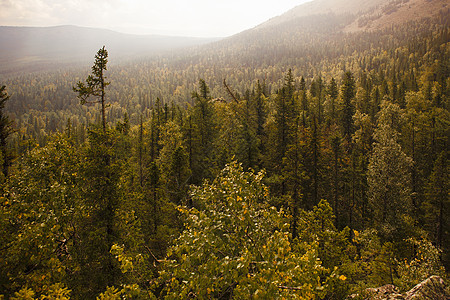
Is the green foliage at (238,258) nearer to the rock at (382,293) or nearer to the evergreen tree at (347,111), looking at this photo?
the rock at (382,293)

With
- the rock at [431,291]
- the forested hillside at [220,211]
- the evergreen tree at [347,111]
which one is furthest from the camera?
the evergreen tree at [347,111]

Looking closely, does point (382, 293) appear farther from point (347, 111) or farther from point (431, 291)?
point (347, 111)

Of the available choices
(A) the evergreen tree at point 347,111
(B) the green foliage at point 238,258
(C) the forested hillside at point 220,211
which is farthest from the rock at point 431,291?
(A) the evergreen tree at point 347,111

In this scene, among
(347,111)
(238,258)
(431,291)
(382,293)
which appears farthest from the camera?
(347,111)

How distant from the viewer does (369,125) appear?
140 ft

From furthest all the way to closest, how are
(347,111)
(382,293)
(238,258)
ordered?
1. (347,111)
2. (382,293)
3. (238,258)

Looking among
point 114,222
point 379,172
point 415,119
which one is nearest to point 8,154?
point 114,222

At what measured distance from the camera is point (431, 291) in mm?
8281

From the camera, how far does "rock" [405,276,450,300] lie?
8.13 meters

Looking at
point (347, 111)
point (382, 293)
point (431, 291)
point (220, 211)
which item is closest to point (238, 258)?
point (220, 211)

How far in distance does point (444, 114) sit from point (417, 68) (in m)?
83.0

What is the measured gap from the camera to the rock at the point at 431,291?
813 centimetres

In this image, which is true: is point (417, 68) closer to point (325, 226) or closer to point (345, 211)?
point (345, 211)

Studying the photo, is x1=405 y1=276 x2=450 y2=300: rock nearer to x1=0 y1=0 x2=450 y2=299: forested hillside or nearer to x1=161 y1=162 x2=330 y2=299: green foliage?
x1=0 y1=0 x2=450 y2=299: forested hillside
